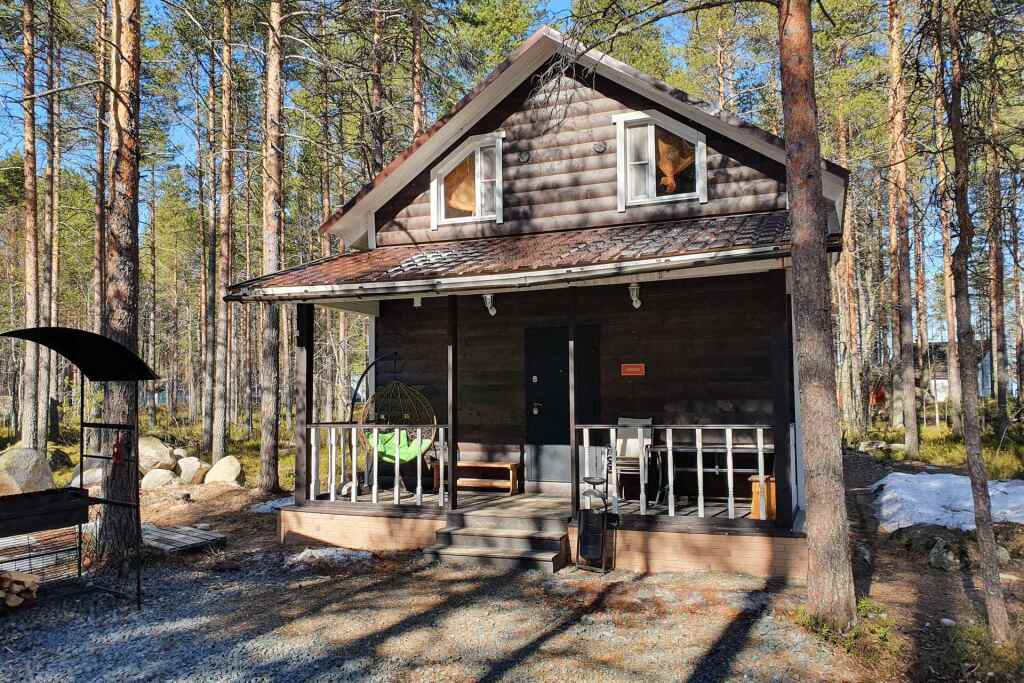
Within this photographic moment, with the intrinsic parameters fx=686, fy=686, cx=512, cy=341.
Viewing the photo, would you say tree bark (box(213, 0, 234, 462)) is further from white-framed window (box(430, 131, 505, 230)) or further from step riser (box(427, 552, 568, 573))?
step riser (box(427, 552, 568, 573))

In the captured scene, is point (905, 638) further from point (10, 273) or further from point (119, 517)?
point (10, 273)

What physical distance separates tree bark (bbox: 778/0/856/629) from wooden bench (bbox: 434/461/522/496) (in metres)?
4.60

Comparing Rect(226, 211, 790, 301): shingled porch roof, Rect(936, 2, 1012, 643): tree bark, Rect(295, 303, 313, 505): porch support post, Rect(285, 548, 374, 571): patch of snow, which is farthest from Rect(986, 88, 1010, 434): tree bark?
Rect(295, 303, 313, 505): porch support post

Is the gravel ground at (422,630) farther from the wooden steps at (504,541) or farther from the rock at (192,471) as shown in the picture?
the rock at (192,471)

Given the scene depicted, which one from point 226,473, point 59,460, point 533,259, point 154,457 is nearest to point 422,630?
A: point 533,259

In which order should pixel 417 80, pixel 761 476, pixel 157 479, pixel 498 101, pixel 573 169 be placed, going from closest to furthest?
1. pixel 761 476
2. pixel 573 169
3. pixel 498 101
4. pixel 157 479
5. pixel 417 80

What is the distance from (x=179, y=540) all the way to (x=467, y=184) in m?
6.17

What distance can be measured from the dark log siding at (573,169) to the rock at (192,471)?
305 inches

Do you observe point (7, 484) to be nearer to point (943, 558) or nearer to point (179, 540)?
point (179, 540)

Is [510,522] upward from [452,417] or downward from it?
downward

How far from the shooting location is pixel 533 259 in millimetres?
7883

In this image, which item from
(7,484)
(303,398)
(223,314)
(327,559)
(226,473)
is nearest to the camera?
(327,559)

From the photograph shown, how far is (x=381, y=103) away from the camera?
1652 centimetres

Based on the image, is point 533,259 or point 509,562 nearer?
point 509,562
